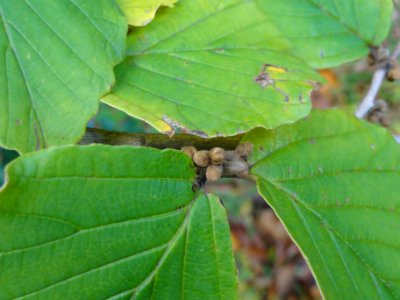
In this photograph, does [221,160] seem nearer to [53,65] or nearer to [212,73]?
[212,73]

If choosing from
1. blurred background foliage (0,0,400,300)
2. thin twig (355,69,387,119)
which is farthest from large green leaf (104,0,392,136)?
blurred background foliage (0,0,400,300)

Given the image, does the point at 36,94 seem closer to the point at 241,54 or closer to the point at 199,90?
the point at 199,90

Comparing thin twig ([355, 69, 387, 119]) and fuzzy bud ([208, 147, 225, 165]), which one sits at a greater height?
thin twig ([355, 69, 387, 119])

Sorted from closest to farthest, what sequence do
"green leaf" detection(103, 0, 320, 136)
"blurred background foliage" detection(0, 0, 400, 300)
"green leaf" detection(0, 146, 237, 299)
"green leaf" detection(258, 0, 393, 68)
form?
"green leaf" detection(0, 146, 237, 299)
"green leaf" detection(103, 0, 320, 136)
"green leaf" detection(258, 0, 393, 68)
"blurred background foliage" detection(0, 0, 400, 300)

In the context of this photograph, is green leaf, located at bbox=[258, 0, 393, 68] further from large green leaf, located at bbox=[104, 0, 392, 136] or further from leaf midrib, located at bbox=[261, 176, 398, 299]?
leaf midrib, located at bbox=[261, 176, 398, 299]

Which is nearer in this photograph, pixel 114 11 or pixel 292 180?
pixel 114 11

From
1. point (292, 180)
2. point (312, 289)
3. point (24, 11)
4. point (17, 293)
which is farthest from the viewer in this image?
point (312, 289)

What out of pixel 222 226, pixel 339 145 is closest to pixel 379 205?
pixel 339 145
